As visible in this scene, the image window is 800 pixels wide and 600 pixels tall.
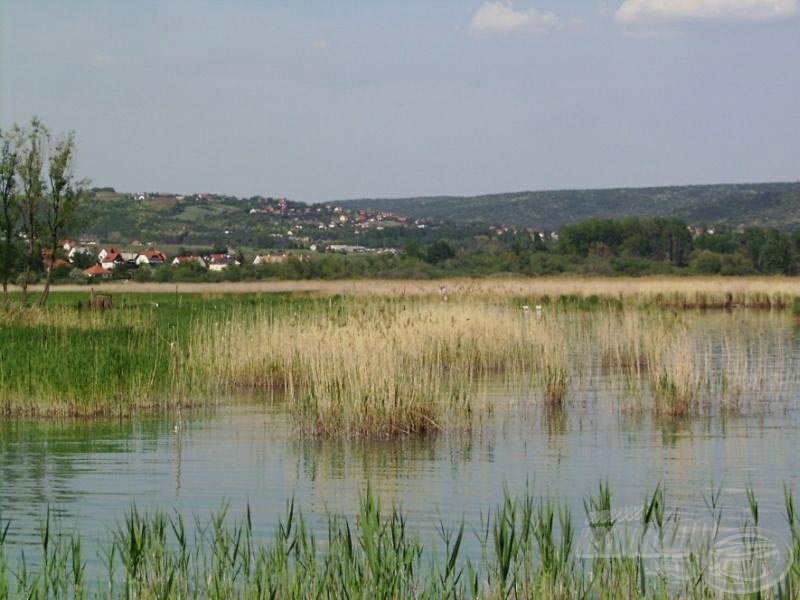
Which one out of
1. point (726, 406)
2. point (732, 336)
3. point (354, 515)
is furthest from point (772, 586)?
point (732, 336)

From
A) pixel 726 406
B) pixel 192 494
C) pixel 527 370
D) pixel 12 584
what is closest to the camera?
pixel 12 584

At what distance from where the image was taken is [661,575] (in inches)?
285

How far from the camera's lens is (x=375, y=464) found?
42.9 ft

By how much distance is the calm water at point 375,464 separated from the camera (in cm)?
1111

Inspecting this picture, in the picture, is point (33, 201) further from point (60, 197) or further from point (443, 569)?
point (443, 569)

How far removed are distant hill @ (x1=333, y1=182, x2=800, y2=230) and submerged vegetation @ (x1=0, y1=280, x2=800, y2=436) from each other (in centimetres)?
11774

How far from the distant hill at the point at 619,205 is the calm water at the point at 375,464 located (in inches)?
4884

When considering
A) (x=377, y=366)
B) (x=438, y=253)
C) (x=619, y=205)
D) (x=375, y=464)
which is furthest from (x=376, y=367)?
(x=619, y=205)

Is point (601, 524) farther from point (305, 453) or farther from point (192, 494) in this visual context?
point (305, 453)

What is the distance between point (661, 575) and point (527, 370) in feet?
44.4

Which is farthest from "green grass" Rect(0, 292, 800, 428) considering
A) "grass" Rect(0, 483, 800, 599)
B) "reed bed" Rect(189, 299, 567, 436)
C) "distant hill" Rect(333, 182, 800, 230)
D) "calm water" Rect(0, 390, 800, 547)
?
"distant hill" Rect(333, 182, 800, 230)

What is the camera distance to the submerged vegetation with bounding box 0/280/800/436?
1478 cm

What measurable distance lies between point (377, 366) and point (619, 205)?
475ft

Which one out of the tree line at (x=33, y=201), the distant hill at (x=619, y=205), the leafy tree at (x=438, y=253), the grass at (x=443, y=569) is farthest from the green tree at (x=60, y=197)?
the distant hill at (x=619, y=205)
